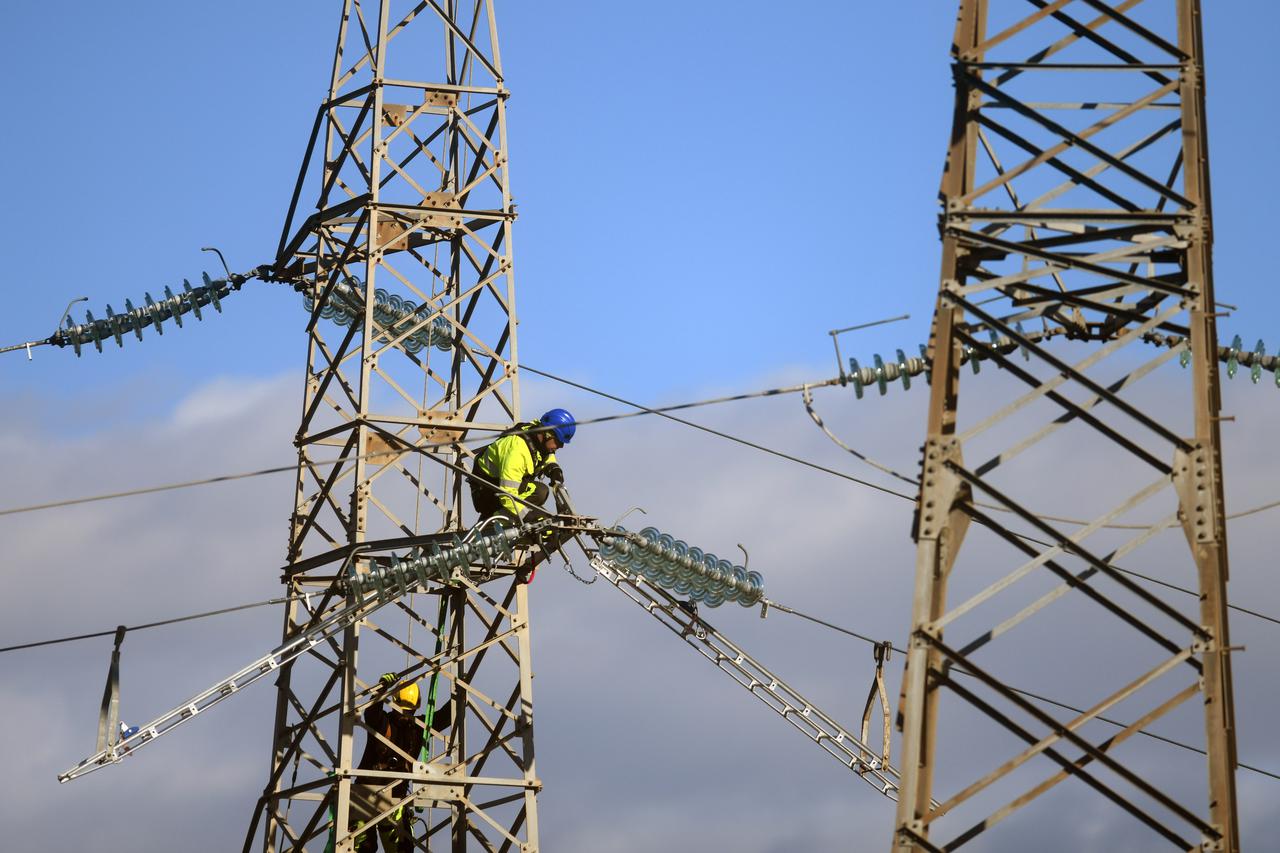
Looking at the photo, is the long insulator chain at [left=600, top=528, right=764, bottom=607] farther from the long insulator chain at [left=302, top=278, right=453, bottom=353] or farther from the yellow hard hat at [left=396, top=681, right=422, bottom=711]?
the long insulator chain at [left=302, top=278, right=453, bottom=353]

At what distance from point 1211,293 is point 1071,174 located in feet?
4.61

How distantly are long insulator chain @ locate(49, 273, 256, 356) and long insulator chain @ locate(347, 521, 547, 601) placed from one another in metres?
6.23

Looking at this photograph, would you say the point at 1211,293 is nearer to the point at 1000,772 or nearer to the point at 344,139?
the point at 1000,772

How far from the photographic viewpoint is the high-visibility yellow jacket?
74.7 ft

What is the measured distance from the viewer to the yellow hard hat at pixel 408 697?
23750 millimetres

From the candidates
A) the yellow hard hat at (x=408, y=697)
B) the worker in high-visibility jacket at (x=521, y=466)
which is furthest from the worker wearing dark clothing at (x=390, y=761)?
the worker in high-visibility jacket at (x=521, y=466)

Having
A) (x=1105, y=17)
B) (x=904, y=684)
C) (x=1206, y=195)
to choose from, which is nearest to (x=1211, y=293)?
(x=1206, y=195)

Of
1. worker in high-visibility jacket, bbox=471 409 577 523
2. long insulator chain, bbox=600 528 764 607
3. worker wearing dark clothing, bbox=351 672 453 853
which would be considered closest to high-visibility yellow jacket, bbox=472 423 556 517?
worker in high-visibility jacket, bbox=471 409 577 523

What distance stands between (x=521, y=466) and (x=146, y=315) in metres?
7.31

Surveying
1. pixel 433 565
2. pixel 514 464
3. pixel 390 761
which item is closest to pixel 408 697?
pixel 390 761

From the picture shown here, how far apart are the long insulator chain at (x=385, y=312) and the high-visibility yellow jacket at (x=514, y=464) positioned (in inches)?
97.4

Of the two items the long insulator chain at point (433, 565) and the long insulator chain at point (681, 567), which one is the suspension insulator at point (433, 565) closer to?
the long insulator chain at point (433, 565)

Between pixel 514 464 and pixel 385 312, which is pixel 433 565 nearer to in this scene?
pixel 514 464

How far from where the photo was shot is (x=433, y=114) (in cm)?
2503
